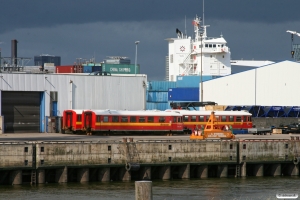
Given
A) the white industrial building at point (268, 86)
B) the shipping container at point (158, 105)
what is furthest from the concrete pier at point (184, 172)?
the shipping container at point (158, 105)

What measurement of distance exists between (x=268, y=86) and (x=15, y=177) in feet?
205

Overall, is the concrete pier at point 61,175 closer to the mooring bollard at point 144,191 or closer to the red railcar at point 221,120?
the mooring bollard at point 144,191

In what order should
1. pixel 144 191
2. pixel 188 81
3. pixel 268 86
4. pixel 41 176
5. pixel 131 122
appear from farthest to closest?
pixel 188 81
pixel 268 86
pixel 131 122
pixel 41 176
pixel 144 191

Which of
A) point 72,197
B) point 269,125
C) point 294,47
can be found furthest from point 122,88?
point 294,47

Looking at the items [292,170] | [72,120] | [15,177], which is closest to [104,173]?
[15,177]

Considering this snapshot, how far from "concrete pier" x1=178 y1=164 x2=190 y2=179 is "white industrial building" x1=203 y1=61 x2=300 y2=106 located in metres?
52.9

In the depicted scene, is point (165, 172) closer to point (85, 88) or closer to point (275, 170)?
point (275, 170)

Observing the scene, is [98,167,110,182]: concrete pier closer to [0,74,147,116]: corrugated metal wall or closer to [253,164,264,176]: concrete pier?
[253,164,264,176]: concrete pier

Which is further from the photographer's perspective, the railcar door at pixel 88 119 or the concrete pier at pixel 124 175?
the railcar door at pixel 88 119

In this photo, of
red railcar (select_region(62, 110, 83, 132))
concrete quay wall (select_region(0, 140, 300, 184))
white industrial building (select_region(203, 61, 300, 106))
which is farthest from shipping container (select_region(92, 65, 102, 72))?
concrete quay wall (select_region(0, 140, 300, 184))

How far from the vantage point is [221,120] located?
83.2 m

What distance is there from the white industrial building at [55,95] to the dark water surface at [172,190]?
27798 millimetres

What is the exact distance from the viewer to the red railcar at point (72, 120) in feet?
251

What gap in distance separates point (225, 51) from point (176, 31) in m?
25.0
